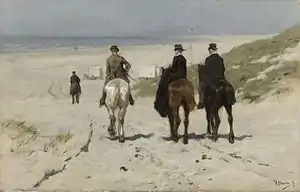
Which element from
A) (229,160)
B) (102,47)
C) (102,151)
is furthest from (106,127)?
(229,160)

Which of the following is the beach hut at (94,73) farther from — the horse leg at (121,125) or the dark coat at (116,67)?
the horse leg at (121,125)

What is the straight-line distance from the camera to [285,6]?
1.88m

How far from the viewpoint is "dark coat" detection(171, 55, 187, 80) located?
1894 millimetres

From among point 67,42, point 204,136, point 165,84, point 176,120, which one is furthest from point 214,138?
point 67,42

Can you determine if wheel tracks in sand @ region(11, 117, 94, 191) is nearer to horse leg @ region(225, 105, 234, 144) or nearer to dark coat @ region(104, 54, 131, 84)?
dark coat @ region(104, 54, 131, 84)

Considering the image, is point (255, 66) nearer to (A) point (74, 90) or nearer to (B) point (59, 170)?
(A) point (74, 90)

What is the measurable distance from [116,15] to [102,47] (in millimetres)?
115

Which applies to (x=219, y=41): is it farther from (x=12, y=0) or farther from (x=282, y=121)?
(x=12, y=0)

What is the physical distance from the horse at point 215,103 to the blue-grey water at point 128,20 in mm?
166

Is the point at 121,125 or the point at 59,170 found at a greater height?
the point at 121,125

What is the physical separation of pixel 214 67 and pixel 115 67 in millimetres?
324

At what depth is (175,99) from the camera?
6.22ft
